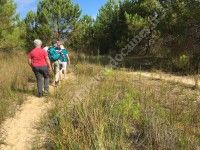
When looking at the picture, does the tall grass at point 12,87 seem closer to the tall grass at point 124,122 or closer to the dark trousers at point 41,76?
the dark trousers at point 41,76

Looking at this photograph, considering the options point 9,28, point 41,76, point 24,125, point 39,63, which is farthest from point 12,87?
point 9,28

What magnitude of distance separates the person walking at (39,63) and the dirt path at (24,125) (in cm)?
52

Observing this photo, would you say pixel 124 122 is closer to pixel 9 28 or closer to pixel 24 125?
pixel 24 125

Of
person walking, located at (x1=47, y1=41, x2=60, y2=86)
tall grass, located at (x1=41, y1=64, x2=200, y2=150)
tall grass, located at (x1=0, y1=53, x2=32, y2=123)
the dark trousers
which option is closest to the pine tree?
tall grass, located at (x1=0, y1=53, x2=32, y2=123)


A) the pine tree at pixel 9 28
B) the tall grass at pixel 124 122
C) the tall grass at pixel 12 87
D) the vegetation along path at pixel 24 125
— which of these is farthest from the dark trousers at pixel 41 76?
the pine tree at pixel 9 28

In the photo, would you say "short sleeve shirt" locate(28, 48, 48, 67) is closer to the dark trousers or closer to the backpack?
the dark trousers

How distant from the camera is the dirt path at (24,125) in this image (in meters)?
9.20

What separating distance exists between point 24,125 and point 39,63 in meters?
2.78

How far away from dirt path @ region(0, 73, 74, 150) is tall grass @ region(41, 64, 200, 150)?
45cm

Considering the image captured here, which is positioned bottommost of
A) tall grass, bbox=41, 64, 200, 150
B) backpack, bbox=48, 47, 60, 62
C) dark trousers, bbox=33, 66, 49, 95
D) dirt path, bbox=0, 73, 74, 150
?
dirt path, bbox=0, 73, 74, 150

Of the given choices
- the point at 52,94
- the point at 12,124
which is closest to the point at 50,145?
the point at 12,124

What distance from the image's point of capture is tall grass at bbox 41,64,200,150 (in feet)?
25.3

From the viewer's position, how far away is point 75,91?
1238cm

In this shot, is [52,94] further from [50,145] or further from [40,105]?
[50,145]
